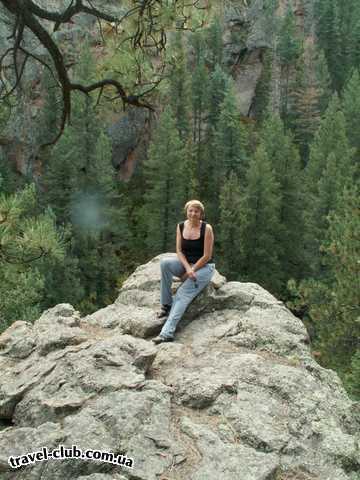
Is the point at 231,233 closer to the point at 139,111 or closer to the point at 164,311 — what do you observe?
the point at 139,111

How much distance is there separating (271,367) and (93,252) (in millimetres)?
Answer: 31238

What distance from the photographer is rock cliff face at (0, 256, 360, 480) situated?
505cm

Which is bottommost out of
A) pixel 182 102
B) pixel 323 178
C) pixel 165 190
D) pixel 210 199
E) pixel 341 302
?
pixel 210 199

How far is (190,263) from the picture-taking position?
838cm

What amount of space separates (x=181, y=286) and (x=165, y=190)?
109 ft

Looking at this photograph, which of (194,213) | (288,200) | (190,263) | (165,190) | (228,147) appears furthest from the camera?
(228,147)

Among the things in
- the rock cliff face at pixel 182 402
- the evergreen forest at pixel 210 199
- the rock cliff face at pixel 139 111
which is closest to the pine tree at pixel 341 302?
the evergreen forest at pixel 210 199

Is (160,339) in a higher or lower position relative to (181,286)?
lower

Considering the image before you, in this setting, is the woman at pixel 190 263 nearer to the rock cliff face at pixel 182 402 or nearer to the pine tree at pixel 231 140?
the rock cliff face at pixel 182 402

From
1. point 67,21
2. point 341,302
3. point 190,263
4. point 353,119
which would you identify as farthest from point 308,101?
point 67,21

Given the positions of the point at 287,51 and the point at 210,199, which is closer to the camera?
the point at 210,199

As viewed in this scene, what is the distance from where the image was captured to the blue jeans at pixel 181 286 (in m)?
7.94

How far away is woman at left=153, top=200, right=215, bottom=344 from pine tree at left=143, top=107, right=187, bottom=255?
104 ft

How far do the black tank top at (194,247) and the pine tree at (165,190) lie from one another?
31735mm
